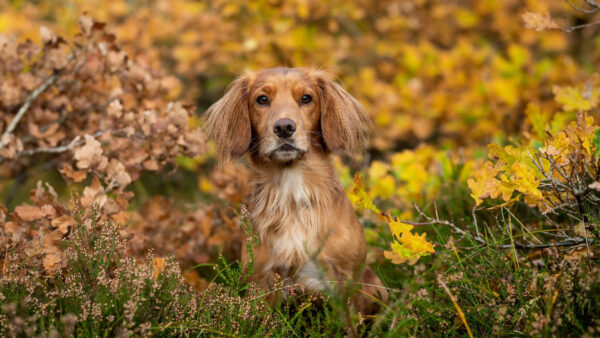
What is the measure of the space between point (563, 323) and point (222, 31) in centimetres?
412

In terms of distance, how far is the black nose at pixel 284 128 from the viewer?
93.9 inches

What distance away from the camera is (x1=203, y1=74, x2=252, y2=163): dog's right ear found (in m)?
2.70

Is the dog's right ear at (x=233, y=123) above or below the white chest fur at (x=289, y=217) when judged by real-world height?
above

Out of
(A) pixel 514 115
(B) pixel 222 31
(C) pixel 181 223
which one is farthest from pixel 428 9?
(C) pixel 181 223

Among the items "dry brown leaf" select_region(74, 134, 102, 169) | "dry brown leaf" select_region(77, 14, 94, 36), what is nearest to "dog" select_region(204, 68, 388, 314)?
"dry brown leaf" select_region(74, 134, 102, 169)

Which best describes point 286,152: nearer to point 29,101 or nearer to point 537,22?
point 537,22

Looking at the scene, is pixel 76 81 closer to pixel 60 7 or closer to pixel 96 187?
pixel 96 187

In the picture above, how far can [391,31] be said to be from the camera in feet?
18.8

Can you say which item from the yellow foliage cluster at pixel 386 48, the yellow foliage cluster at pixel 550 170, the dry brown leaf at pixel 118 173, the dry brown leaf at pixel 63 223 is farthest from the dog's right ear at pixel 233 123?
the yellow foliage cluster at pixel 386 48

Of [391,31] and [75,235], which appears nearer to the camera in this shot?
[75,235]

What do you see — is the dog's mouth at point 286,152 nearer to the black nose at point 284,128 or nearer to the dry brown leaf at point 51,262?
the black nose at point 284,128

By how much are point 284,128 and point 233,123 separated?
466 mm

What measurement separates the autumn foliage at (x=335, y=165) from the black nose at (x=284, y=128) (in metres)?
0.42

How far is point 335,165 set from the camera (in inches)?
117
